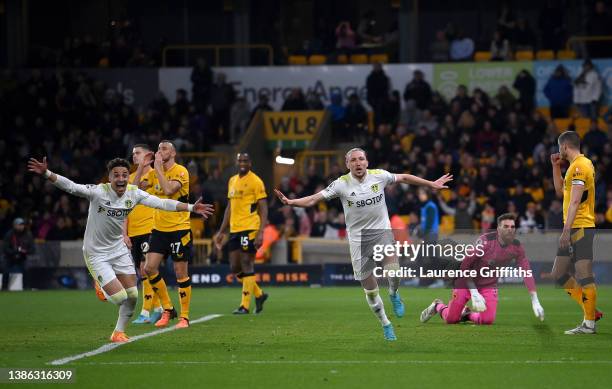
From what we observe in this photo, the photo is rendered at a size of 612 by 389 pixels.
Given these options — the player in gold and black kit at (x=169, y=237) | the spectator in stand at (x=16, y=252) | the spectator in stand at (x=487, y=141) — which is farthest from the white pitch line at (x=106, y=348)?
the spectator in stand at (x=487, y=141)

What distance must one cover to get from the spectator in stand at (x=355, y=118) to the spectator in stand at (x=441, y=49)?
11.1 feet

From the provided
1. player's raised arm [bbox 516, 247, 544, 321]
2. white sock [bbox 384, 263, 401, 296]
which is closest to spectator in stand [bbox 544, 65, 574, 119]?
player's raised arm [bbox 516, 247, 544, 321]

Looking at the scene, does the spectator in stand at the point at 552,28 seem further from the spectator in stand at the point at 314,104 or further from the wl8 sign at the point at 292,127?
the wl8 sign at the point at 292,127

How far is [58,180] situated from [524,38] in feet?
74.9

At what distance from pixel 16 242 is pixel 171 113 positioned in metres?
7.12

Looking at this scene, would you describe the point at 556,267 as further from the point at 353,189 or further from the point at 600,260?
the point at 600,260

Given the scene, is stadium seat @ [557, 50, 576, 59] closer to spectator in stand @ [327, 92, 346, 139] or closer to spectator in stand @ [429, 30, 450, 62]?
spectator in stand @ [429, 30, 450, 62]

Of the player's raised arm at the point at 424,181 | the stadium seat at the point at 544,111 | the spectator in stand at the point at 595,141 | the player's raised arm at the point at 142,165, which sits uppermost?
the stadium seat at the point at 544,111

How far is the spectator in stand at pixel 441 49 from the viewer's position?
34.2 metres

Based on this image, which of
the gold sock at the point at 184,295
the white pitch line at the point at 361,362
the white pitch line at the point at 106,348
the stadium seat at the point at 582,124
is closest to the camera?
the white pitch line at the point at 361,362

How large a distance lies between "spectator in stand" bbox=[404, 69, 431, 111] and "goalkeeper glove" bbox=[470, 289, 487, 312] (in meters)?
16.8

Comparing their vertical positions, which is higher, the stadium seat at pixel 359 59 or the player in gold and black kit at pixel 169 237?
the stadium seat at pixel 359 59

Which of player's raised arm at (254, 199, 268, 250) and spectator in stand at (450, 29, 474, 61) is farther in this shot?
spectator in stand at (450, 29, 474, 61)

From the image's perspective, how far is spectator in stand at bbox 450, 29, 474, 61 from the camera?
33.4m
